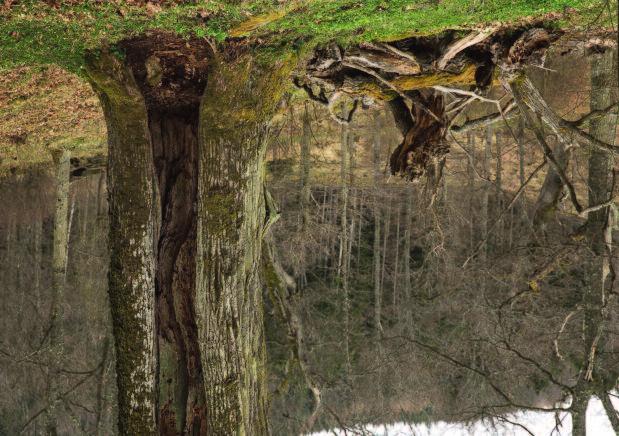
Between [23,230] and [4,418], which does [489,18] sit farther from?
[23,230]

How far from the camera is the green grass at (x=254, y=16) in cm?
375

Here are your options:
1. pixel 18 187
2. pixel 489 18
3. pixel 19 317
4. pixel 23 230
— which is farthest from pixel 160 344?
pixel 23 230

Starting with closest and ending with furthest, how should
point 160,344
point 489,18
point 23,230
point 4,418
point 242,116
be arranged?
point 489,18
point 242,116
point 160,344
point 4,418
point 23,230

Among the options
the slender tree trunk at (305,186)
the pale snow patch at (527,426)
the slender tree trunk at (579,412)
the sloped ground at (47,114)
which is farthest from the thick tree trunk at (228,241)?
the pale snow patch at (527,426)

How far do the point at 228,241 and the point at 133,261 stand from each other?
0.77 metres

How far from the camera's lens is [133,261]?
4883 mm

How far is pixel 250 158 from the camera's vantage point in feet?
15.6

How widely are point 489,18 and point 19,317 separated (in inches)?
559

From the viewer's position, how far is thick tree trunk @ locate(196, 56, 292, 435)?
15.1ft

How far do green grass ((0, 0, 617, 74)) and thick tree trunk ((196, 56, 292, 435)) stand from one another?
0.60 m

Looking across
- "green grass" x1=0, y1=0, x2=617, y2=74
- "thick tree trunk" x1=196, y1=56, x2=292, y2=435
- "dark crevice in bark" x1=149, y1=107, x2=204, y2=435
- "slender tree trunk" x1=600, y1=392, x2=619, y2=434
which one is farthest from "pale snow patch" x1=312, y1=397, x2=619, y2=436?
"green grass" x1=0, y1=0, x2=617, y2=74

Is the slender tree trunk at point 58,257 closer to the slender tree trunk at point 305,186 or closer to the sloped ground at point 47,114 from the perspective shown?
the sloped ground at point 47,114

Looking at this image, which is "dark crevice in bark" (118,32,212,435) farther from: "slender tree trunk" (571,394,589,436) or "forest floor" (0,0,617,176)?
"slender tree trunk" (571,394,589,436)

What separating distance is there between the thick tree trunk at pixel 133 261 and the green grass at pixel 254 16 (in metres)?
0.69
